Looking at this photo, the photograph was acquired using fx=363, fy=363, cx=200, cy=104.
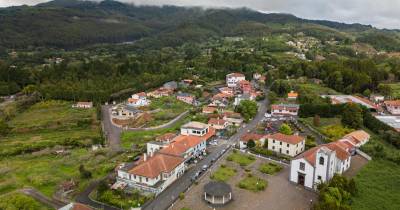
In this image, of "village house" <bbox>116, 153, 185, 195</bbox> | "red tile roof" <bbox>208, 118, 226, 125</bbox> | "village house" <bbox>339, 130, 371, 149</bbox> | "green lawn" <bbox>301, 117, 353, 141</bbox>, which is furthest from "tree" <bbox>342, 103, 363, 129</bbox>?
"village house" <bbox>116, 153, 185, 195</bbox>

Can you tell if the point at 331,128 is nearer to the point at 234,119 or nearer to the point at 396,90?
the point at 234,119

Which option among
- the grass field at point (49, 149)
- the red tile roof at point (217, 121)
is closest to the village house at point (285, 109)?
the red tile roof at point (217, 121)

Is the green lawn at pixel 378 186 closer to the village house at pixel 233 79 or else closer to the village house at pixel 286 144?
the village house at pixel 286 144

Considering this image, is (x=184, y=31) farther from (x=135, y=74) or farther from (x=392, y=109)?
(x=392, y=109)

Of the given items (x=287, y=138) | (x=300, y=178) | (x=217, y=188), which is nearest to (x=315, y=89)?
(x=287, y=138)

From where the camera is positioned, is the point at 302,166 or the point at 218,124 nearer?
the point at 302,166

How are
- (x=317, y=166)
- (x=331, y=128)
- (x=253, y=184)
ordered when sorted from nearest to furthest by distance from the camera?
(x=317, y=166) < (x=253, y=184) < (x=331, y=128)
